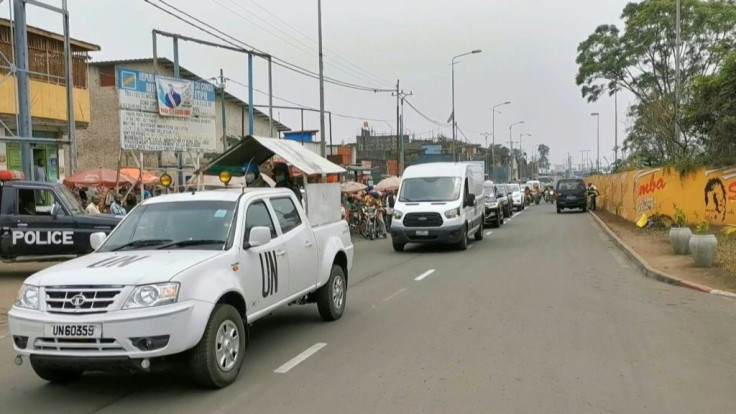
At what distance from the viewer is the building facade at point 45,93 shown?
20375 mm

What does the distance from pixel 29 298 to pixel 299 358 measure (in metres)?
2.65

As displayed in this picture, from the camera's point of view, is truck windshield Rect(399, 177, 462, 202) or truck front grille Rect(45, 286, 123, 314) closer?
truck front grille Rect(45, 286, 123, 314)

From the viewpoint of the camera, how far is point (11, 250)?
13.1 meters

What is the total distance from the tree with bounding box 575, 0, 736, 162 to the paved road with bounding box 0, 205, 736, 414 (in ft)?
82.6

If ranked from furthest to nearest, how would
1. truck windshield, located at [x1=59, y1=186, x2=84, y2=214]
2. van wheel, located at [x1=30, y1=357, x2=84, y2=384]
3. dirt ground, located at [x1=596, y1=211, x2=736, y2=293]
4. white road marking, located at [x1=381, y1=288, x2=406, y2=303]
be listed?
truck windshield, located at [x1=59, y1=186, x2=84, y2=214] → dirt ground, located at [x1=596, y1=211, x2=736, y2=293] → white road marking, located at [x1=381, y1=288, x2=406, y2=303] → van wheel, located at [x1=30, y1=357, x2=84, y2=384]

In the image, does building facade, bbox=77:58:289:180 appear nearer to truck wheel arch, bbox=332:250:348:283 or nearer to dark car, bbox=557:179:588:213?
dark car, bbox=557:179:588:213

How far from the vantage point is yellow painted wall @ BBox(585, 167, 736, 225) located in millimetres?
21844

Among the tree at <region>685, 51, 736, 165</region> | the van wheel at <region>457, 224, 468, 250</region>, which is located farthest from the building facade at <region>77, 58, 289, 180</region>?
the tree at <region>685, 51, 736, 165</region>

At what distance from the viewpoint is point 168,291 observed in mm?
5199

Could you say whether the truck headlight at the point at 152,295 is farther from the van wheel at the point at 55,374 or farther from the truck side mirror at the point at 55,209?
the truck side mirror at the point at 55,209

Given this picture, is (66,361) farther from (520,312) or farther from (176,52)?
(176,52)

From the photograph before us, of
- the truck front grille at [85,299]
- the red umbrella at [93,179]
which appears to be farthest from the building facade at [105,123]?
the truck front grille at [85,299]

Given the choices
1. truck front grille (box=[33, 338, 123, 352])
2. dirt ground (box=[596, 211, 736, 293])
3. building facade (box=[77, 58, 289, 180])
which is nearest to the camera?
truck front grille (box=[33, 338, 123, 352])

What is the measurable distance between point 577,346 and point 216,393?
12.9ft
